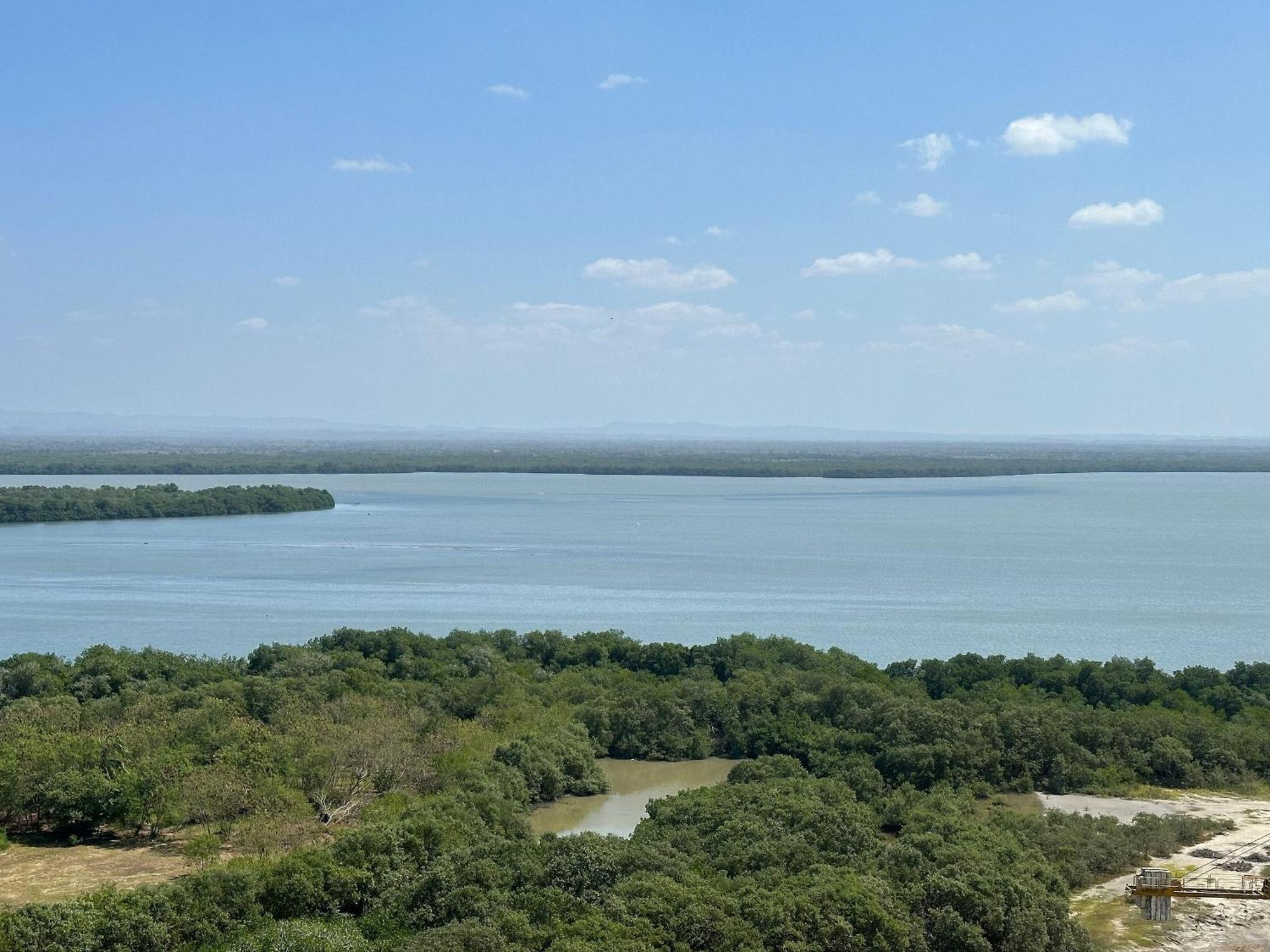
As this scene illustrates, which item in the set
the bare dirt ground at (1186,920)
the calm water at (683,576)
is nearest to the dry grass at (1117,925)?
the bare dirt ground at (1186,920)

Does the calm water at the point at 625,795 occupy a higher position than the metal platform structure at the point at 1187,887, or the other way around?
the metal platform structure at the point at 1187,887

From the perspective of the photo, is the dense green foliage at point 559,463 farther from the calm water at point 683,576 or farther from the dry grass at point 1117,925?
the dry grass at point 1117,925

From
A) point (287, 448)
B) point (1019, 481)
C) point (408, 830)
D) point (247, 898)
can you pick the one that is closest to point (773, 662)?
point (408, 830)

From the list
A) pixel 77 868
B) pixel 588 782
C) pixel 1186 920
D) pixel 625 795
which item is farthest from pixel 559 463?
pixel 1186 920

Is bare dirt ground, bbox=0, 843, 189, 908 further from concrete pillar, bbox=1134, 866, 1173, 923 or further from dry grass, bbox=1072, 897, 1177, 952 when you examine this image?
concrete pillar, bbox=1134, 866, 1173, 923

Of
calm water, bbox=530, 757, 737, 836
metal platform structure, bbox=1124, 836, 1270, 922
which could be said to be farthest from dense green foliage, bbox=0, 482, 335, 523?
metal platform structure, bbox=1124, 836, 1270, 922

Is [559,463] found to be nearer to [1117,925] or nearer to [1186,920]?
[1117,925]
